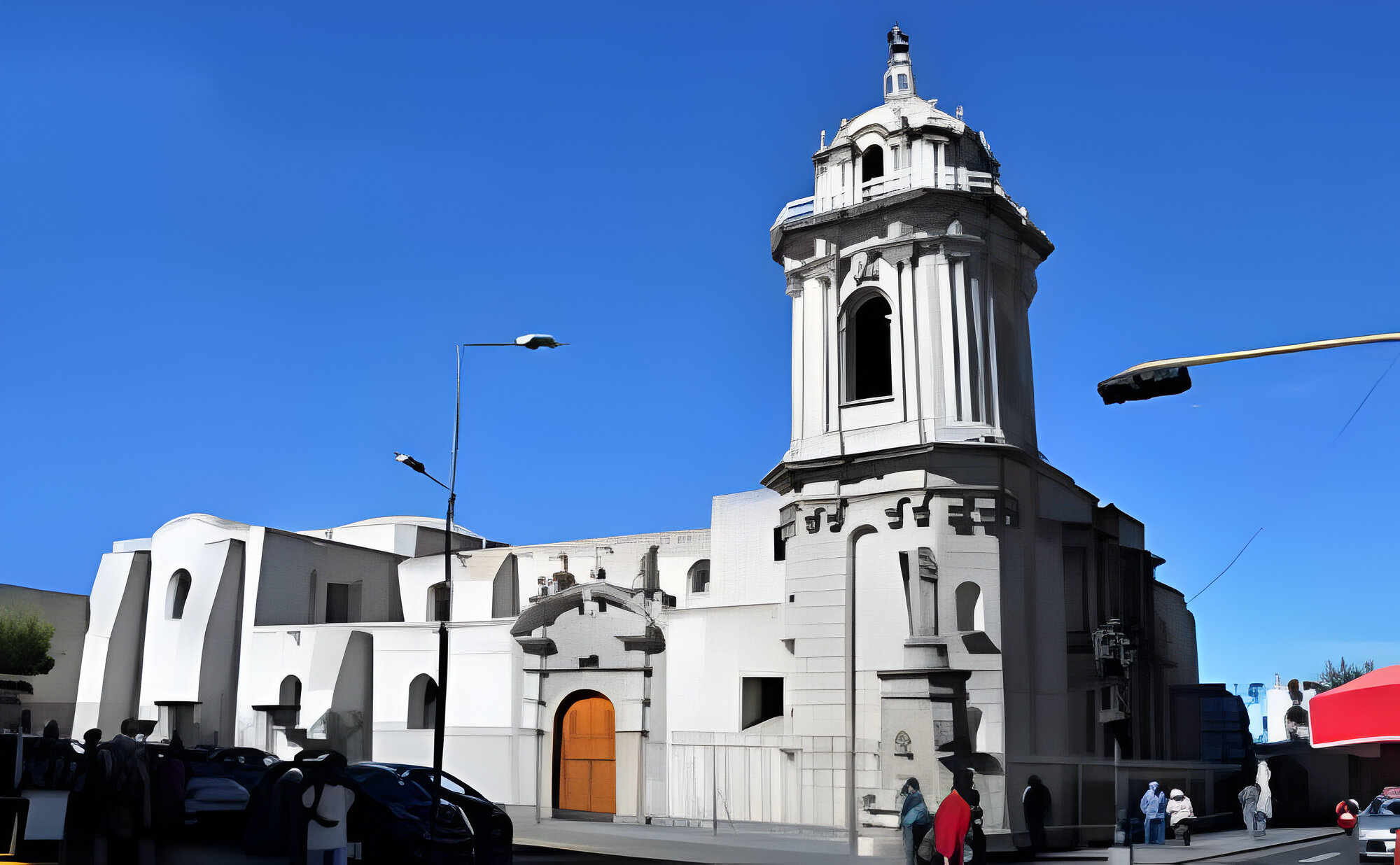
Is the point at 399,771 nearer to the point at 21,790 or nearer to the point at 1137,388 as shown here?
the point at 21,790

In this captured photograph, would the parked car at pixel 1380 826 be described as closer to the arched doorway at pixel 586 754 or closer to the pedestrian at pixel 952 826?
the pedestrian at pixel 952 826

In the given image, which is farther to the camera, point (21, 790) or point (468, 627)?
point (468, 627)

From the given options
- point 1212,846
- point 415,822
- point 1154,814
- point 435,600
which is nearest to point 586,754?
point 415,822

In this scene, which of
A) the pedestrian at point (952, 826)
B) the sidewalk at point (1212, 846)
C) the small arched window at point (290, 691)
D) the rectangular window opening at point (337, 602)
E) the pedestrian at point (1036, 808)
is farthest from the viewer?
the rectangular window opening at point (337, 602)

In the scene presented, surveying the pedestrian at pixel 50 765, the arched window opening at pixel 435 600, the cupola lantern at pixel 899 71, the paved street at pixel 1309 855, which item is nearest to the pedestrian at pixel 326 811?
the pedestrian at pixel 50 765

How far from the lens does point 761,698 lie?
87.4 feet

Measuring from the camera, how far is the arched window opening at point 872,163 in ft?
84.3

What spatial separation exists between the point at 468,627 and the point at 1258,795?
19.2 meters

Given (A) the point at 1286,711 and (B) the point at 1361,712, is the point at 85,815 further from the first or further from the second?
(A) the point at 1286,711

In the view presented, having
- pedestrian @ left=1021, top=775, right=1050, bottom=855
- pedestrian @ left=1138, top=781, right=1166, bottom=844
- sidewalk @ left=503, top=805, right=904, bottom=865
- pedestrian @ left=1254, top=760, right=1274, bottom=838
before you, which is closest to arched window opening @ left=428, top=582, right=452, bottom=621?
sidewalk @ left=503, top=805, right=904, bottom=865

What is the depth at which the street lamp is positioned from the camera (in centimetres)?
1148

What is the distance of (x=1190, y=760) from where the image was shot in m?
21.2

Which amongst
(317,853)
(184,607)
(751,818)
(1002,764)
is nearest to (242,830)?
(317,853)

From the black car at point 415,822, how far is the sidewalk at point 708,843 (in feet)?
14.8
